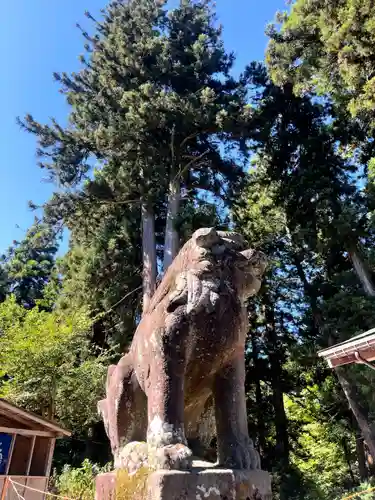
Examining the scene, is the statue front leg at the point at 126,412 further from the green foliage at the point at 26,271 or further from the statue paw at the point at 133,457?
the green foliage at the point at 26,271

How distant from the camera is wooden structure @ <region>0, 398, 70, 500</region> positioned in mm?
7207

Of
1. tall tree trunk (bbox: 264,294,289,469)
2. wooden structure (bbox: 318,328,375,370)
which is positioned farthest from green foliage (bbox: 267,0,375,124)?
tall tree trunk (bbox: 264,294,289,469)

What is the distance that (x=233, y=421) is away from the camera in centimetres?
205

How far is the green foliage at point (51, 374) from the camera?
33.6 ft

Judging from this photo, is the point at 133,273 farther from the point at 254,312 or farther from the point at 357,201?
the point at 357,201

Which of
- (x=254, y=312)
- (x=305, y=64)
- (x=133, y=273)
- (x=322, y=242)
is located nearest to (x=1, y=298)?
(x=133, y=273)

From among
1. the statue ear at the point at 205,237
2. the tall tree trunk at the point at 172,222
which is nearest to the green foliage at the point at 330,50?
the tall tree trunk at the point at 172,222

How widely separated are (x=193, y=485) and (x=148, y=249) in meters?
10.5

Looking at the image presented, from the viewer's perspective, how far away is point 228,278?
7.00 feet

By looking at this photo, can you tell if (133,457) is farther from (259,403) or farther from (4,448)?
(259,403)

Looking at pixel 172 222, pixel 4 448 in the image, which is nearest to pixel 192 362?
pixel 4 448

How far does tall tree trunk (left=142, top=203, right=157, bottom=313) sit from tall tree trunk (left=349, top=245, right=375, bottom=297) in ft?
17.4

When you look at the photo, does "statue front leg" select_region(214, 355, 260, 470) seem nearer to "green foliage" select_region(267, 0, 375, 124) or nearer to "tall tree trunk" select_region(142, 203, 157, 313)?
"green foliage" select_region(267, 0, 375, 124)

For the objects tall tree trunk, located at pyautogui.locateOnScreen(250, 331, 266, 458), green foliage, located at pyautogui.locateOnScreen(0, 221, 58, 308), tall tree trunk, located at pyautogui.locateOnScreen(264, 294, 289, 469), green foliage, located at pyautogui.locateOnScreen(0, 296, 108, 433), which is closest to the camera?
green foliage, located at pyautogui.locateOnScreen(0, 296, 108, 433)
